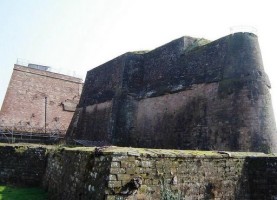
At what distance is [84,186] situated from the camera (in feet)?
20.6

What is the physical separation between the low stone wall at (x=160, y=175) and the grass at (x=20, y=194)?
1.25 ft

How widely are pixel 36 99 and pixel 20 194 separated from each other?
21.8 m

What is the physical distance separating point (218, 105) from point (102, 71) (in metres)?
13.4

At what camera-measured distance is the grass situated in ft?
29.3

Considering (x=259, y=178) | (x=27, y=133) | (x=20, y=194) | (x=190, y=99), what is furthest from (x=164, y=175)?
(x=27, y=133)

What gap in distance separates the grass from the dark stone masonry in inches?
292

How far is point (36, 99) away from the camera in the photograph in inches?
1182

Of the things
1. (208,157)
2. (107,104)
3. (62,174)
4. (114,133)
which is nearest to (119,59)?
(107,104)

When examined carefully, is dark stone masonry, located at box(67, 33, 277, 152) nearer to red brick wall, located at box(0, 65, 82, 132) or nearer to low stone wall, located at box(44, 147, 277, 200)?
low stone wall, located at box(44, 147, 277, 200)

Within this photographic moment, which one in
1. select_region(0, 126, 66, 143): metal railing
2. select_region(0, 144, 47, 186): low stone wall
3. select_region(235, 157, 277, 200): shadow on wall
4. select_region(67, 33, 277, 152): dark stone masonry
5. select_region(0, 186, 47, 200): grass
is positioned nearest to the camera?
select_region(235, 157, 277, 200): shadow on wall

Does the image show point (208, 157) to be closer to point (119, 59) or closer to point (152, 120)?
point (152, 120)

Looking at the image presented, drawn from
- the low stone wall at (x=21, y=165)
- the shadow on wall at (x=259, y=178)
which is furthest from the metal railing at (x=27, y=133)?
the shadow on wall at (x=259, y=178)

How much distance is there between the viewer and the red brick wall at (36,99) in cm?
2821

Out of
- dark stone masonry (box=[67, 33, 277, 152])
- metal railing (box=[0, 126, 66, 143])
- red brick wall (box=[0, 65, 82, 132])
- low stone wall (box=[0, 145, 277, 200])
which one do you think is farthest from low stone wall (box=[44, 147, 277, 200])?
red brick wall (box=[0, 65, 82, 132])
